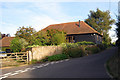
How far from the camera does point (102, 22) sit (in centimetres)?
6025

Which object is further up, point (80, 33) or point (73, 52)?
point (80, 33)

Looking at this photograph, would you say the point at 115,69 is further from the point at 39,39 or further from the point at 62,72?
the point at 39,39

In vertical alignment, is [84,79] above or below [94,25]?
below

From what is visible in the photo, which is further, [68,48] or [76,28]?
[76,28]

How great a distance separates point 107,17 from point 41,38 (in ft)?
145

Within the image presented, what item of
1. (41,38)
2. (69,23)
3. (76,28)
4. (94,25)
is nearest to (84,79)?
(41,38)

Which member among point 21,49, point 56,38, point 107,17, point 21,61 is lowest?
point 21,61

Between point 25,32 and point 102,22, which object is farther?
point 102,22

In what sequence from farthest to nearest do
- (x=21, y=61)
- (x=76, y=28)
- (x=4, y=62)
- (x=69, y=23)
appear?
1. (x=69, y=23)
2. (x=76, y=28)
3. (x=21, y=61)
4. (x=4, y=62)

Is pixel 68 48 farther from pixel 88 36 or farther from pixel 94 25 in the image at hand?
pixel 94 25

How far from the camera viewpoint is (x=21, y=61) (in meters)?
17.0

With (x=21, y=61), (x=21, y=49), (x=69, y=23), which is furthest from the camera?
(x=69, y=23)

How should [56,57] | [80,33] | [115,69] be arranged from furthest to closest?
[80,33] < [56,57] < [115,69]

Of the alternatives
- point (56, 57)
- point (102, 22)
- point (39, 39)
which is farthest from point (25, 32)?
point (102, 22)
